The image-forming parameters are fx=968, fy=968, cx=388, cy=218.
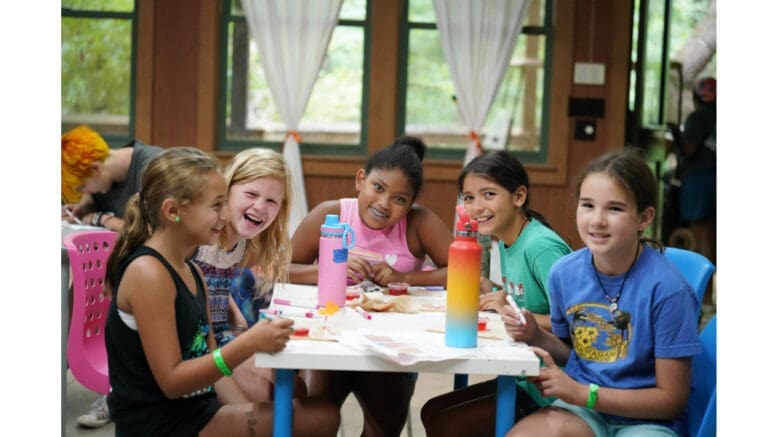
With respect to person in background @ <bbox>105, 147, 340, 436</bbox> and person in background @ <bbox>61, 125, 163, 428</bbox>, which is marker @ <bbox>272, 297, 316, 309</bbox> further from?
person in background @ <bbox>61, 125, 163, 428</bbox>

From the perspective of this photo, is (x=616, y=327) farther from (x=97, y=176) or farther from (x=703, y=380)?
(x=97, y=176)

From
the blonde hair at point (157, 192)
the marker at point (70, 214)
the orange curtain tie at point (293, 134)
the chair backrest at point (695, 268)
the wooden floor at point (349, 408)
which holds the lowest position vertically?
the wooden floor at point (349, 408)

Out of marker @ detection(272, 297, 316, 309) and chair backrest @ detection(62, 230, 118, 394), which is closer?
marker @ detection(272, 297, 316, 309)

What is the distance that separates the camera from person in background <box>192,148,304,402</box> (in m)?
2.64

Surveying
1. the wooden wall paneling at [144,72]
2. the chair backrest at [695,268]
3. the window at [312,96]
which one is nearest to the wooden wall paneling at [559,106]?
the window at [312,96]

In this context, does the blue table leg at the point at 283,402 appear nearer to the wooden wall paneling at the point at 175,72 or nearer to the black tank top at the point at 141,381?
the black tank top at the point at 141,381

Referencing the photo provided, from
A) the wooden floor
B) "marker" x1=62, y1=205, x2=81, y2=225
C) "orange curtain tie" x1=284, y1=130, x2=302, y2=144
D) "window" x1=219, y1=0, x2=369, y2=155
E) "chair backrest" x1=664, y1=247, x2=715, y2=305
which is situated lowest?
the wooden floor

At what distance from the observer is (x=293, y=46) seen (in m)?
6.19

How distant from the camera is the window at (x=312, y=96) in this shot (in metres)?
6.29

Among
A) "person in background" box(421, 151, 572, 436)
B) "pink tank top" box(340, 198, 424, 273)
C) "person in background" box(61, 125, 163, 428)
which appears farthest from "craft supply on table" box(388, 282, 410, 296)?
"person in background" box(61, 125, 163, 428)

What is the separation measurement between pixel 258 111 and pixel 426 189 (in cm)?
124

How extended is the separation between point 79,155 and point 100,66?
262 cm

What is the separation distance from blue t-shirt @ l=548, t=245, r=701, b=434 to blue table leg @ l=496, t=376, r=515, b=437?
0.26m

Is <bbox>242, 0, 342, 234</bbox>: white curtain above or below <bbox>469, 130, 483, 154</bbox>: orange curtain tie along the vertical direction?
above
